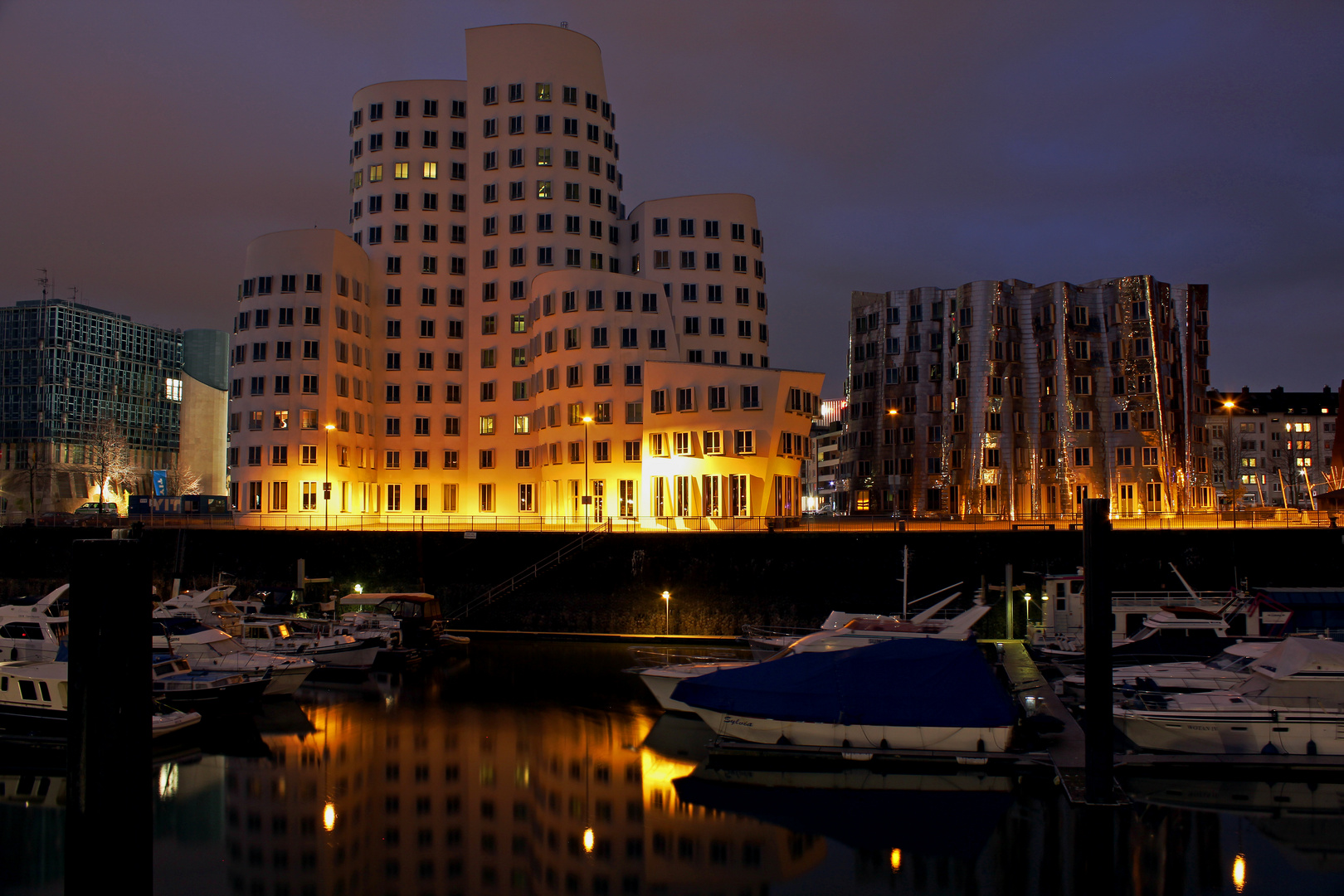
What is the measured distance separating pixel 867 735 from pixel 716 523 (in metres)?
36.4

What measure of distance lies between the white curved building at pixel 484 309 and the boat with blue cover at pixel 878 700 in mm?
44573

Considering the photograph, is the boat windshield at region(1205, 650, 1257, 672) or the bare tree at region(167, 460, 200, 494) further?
the bare tree at region(167, 460, 200, 494)

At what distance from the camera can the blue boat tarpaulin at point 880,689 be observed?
2823 cm

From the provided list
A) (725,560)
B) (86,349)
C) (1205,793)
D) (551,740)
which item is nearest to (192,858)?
(551,740)

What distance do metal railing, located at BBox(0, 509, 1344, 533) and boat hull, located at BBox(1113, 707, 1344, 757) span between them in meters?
29.4

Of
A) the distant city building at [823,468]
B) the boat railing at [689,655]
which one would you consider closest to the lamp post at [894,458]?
the boat railing at [689,655]

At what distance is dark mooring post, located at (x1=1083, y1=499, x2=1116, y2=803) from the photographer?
22.9 meters

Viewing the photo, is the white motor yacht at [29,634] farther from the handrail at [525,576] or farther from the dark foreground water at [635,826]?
the handrail at [525,576]

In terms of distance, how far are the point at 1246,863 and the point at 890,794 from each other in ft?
27.6

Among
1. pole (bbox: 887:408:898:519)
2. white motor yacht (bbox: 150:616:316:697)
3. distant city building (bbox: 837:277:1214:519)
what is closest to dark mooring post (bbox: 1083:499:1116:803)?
white motor yacht (bbox: 150:616:316:697)

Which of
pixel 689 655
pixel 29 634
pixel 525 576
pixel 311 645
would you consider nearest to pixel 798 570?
pixel 689 655

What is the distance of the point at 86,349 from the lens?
7534 inches

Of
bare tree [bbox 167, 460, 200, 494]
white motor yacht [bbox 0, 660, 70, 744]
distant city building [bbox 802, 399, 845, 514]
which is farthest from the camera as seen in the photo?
distant city building [bbox 802, 399, 845, 514]

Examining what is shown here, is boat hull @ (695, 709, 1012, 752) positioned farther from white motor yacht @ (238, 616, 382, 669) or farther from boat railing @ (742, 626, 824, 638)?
white motor yacht @ (238, 616, 382, 669)
